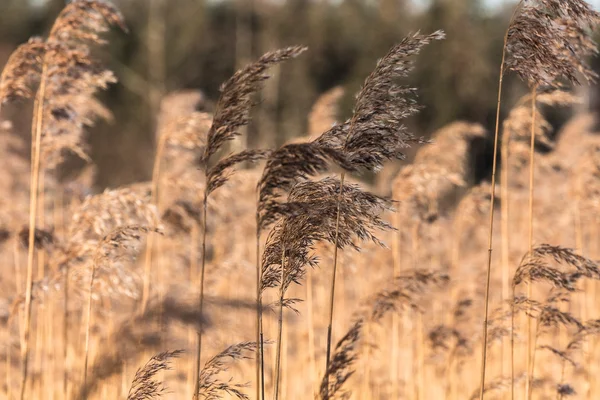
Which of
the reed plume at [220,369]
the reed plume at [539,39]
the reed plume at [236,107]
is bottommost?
the reed plume at [220,369]

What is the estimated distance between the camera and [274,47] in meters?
29.2

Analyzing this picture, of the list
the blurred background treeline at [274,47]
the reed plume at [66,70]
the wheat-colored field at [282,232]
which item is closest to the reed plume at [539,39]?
the wheat-colored field at [282,232]

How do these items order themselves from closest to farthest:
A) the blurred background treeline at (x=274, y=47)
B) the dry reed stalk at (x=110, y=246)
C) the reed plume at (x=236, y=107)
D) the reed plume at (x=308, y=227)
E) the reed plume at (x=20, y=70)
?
the reed plume at (x=236, y=107), the reed plume at (x=308, y=227), the dry reed stalk at (x=110, y=246), the reed plume at (x=20, y=70), the blurred background treeline at (x=274, y=47)

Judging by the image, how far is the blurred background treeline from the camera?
2777cm

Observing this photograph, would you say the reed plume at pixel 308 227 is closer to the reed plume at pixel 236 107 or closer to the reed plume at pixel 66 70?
the reed plume at pixel 236 107

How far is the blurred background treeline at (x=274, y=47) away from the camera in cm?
2777

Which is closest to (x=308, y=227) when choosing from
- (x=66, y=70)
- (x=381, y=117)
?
(x=381, y=117)

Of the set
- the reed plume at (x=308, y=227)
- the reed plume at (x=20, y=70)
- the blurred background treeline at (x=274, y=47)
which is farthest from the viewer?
the blurred background treeline at (x=274, y=47)

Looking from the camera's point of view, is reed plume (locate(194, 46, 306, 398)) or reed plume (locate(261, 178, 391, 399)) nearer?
reed plume (locate(194, 46, 306, 398))

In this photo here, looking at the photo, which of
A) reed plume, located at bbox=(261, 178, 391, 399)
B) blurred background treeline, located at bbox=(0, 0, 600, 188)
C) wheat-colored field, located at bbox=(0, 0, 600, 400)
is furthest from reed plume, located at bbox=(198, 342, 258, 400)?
blurred background treeline, located at bbox=(0, 0, 600, 188)

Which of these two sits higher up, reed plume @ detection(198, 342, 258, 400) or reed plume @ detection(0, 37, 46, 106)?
reed plume @ detection(0, 37, 46, 106)

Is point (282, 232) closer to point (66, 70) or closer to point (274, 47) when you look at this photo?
A: point (66, 70)

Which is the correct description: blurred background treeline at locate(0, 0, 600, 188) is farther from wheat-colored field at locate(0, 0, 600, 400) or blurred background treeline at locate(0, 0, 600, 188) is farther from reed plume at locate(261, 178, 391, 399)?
reed plume at locate(261, 178, 391, 399)

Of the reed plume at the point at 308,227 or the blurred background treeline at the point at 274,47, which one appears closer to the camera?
Answer: the reed plume at the point at 308,227
